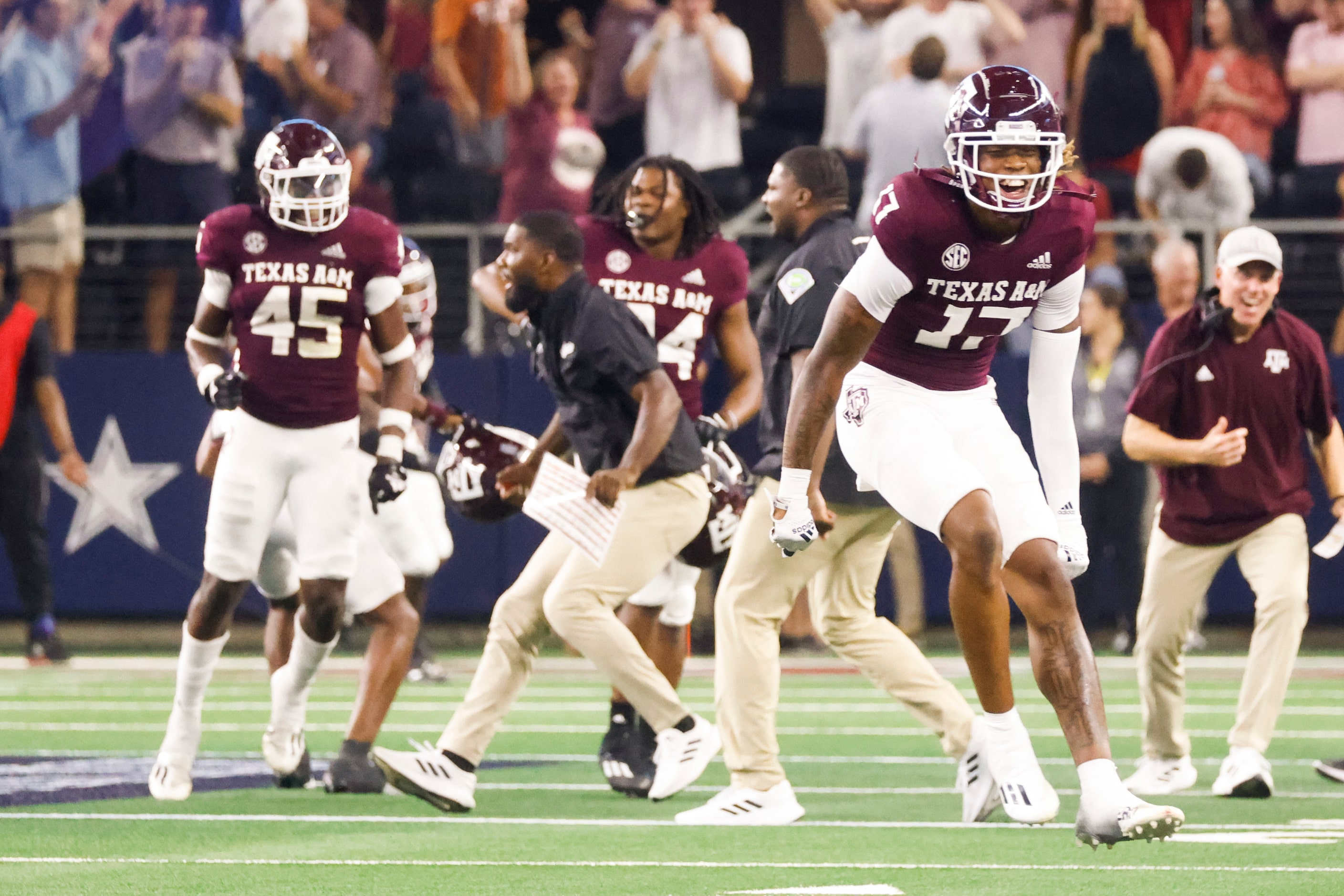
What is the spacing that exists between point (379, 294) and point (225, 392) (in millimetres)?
662

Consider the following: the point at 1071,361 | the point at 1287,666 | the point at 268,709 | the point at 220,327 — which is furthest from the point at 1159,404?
the point at 268,709

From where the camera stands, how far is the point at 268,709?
34.9 feet

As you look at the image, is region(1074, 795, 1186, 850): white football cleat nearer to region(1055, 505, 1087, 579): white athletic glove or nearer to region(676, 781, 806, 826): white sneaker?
region(1055, 505, 1087, 579): white athletic glove

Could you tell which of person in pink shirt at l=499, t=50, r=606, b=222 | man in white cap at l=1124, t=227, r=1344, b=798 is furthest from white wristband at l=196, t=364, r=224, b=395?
person in pink shirt at l=499, t=50, r=606, b=222

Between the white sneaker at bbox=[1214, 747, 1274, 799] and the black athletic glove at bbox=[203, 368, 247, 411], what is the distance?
362 cm

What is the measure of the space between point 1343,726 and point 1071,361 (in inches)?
185

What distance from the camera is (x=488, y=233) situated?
→ 44.3 ft

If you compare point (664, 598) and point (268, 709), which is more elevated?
point (664, 598)

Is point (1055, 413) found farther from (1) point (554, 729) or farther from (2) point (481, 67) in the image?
(2) point (481, 67)

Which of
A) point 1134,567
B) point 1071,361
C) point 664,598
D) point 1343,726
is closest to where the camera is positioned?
point 1071,361

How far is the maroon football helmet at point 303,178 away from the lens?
7258 mm

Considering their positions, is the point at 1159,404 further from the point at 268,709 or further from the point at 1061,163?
the point at 268,709

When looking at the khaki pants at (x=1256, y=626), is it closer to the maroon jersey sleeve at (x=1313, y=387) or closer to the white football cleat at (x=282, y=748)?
the maroon jersey sleeve at (x=1313, y=387)

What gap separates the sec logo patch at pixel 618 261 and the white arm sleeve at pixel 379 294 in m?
1.15
